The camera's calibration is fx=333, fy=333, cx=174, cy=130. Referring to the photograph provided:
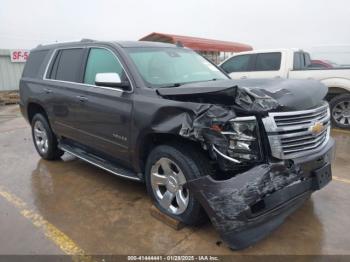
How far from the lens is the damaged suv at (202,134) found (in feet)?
9.39

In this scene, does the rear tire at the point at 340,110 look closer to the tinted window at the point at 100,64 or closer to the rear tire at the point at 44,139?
the tinted window at the point at 100,64

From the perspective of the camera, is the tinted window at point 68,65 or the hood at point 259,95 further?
the tinted window at point 68,65

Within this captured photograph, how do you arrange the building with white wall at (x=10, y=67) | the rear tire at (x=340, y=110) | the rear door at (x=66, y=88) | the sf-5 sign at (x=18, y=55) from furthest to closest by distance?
the sf-5 sign at (x=18, y=55)
the building with white wall at (x=10, y=67)
the rear tire at (x=340, y=110)
the rear door at (x=66, y=88)

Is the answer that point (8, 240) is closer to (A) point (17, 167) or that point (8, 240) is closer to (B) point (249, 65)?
(A) point (17, 167)

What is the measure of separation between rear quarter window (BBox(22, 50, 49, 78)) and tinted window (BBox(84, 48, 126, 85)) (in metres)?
1.54

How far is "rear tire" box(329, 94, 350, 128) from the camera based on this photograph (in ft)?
25.9

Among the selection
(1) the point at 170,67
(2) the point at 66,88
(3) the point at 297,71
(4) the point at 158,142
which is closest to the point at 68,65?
(2) the point at 66,88

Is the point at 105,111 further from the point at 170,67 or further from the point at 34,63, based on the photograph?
the point at 34,63

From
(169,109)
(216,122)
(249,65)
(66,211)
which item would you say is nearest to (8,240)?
(66,211)

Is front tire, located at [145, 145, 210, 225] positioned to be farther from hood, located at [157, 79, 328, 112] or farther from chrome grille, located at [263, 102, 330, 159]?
chrome grille, located at [263, 102, 330, 159]

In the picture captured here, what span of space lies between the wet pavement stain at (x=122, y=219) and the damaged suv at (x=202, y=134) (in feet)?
0.82

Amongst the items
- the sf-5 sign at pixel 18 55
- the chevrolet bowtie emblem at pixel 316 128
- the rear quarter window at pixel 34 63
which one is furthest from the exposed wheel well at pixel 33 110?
the sf-5 sign at pixel 18 55

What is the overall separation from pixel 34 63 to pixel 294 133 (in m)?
4.80

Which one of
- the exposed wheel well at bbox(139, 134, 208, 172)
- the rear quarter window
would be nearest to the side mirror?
the exposed wheel well at bbox(139, 134, 208, 172)
